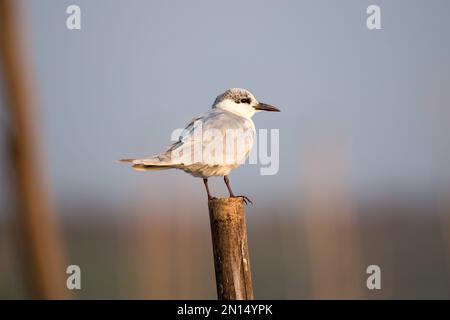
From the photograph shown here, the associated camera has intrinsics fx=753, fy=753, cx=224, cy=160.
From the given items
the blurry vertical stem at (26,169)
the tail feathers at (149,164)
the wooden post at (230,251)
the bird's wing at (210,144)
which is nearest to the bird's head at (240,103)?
the bird's wing at (210,144)

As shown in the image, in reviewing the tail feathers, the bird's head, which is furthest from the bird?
the bird's head

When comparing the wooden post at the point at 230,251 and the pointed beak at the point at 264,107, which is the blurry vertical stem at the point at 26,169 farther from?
the pointed beak at the point at 264,107

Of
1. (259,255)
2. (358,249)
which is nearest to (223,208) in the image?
(358,249)

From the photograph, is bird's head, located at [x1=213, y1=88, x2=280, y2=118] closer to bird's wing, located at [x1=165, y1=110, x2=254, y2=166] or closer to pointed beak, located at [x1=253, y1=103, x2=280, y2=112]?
pointed beak, located at [x1=253, y1=103, x2=280, y2=112]

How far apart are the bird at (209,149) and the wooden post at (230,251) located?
76 centimetres

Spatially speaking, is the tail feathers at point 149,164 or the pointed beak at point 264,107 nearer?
the tail feathers at point 149,164

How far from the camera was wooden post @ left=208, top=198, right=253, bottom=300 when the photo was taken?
4.59m

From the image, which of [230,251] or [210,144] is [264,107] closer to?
[210,144]

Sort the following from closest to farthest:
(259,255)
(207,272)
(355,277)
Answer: (355,277) → (207,272) → (259,255)

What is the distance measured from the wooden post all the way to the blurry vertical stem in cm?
98

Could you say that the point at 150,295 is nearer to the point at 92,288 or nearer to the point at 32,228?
the point at 92,288

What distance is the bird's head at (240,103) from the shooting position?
6918 millimetres

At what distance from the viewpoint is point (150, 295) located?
37.4 ft
